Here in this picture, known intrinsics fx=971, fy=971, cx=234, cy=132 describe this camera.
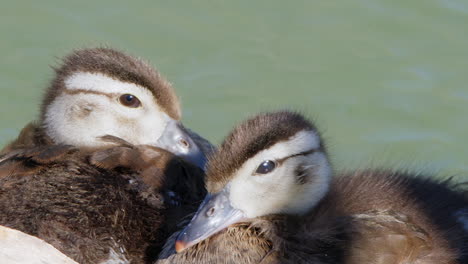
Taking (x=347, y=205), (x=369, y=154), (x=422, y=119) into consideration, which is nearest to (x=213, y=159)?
(x=347, y=205)

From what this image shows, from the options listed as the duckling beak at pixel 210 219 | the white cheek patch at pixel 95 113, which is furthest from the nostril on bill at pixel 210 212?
the white cheek patch at pixel 95 113

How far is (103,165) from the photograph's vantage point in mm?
5336

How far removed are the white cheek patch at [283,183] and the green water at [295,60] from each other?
257 cm

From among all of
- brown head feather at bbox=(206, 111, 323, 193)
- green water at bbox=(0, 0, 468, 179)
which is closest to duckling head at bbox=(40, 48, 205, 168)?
brown head feather at bbox=(206, 111, 323, 193)

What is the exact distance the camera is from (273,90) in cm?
856

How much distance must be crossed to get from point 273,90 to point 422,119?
1.32m

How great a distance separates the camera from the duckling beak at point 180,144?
232 inches

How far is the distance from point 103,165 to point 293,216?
1078mm

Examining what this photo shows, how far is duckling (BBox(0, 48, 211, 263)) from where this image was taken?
16.3ft

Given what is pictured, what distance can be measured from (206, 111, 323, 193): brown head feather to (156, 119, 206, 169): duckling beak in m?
0.67

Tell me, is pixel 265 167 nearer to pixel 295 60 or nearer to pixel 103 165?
pixel 103 165

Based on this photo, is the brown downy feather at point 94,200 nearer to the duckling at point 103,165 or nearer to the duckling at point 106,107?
the duckling at point 103,165

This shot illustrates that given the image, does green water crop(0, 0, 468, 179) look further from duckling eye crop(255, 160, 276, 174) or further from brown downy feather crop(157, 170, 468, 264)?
duckling eye crop(255, 160, 276, 174)

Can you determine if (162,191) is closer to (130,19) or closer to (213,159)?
(213,159)
